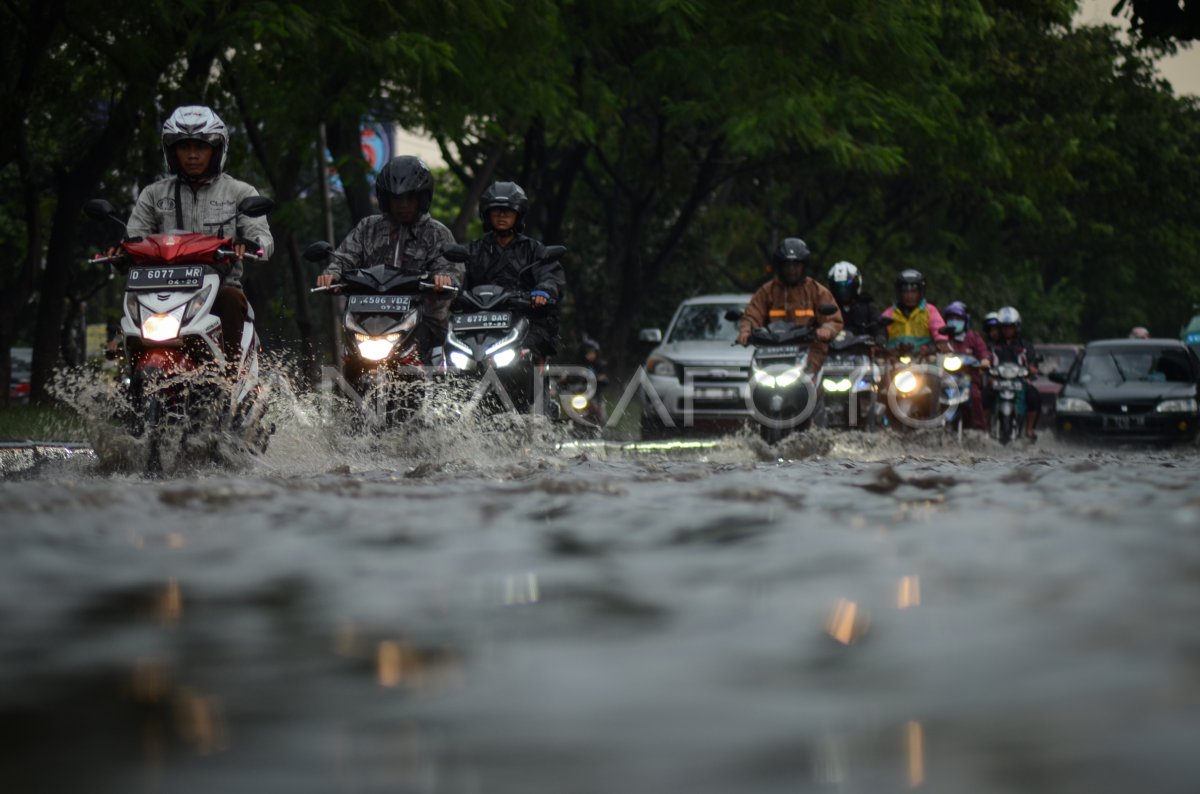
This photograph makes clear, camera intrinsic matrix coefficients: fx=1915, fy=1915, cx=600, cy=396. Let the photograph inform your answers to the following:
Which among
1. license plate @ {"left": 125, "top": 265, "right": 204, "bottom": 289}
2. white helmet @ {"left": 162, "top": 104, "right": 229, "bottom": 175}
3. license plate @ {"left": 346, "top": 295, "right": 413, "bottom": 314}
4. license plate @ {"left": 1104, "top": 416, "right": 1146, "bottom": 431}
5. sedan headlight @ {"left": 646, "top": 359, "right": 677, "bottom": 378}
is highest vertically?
white helmet @ {"left": 162, "top": 104, "right": 229, "bottom": 175}

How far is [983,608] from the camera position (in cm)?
369

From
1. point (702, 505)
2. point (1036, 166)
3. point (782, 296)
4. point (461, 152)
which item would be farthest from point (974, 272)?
point (702, 505)

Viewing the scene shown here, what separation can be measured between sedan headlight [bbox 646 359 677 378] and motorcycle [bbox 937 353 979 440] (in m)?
3.04

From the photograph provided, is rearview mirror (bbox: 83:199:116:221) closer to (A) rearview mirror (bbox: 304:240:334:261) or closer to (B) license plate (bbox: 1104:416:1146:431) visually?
(A) rearview mirror (bbox: 304:240:334:261)

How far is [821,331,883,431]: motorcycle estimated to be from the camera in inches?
544

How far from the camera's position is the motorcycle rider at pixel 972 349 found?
17.5 m

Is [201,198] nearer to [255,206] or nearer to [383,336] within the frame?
[255,206]

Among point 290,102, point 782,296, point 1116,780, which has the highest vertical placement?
point 290,102

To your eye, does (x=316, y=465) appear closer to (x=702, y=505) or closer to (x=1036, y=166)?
(x=702, y=505)

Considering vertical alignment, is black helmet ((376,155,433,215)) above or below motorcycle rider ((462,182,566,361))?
above

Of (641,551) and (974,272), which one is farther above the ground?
(974,272)

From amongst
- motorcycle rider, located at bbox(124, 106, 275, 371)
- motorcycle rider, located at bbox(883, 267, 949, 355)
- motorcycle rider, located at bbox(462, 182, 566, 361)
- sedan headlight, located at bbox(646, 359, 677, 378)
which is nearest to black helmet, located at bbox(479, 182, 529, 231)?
motorcycle rider, located at bbox(462, 182, 566, 361)

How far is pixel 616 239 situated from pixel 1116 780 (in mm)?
29784

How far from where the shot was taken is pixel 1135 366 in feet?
71.6
